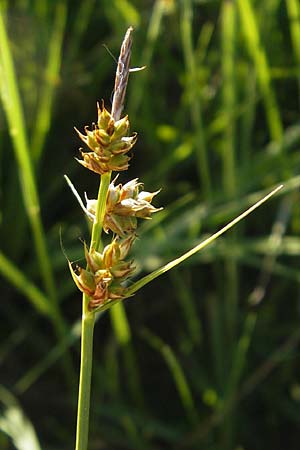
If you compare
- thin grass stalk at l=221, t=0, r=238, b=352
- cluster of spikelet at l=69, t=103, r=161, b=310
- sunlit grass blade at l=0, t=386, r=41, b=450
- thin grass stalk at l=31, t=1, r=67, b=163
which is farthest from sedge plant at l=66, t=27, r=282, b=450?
thin grass stalk at l=31, t=1, r=67, b=163

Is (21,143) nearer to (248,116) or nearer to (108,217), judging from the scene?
(248,116)

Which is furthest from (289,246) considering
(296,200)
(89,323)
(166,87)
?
(89,323)

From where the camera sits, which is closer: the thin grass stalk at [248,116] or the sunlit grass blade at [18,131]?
the sunlit grass blade at [18,131]

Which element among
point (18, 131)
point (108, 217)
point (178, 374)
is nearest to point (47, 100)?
point (18, 131)

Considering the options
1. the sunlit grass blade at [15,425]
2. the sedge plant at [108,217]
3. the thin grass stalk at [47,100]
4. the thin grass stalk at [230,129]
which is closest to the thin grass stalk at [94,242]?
the sedge plant at [108,217]

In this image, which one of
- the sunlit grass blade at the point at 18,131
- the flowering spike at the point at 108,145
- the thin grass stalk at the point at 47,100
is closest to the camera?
the flowering spike at the point at 108,145

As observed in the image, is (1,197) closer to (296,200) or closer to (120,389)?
(120,389)

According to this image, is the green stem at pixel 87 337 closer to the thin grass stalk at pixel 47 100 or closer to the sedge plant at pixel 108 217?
the sedge plant at pixel 108 217
